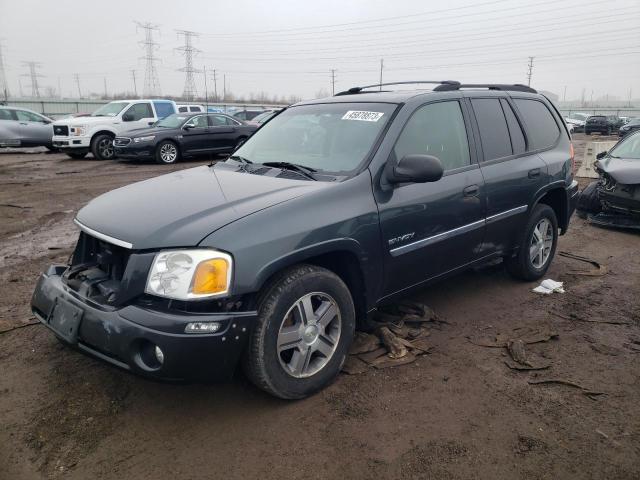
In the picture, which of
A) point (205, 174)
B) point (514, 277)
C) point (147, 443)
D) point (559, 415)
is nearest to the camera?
point (147, 443)

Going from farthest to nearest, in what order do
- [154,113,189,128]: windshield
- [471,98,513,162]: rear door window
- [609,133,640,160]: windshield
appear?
[154,113,189,128]: windshield, [609,133,640,160]: windshield, [471,98,513,162]: rear door window

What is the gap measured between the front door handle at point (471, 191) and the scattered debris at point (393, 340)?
39.1 inches

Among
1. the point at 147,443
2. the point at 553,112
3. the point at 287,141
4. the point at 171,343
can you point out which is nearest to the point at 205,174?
the point at 287,141

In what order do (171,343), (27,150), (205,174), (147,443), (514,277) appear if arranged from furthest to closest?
(27,150) < (514,277) < (205,174) < (147,443) < (171,343)

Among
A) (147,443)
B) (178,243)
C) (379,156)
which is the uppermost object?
(379,156)

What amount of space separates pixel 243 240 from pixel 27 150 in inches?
810

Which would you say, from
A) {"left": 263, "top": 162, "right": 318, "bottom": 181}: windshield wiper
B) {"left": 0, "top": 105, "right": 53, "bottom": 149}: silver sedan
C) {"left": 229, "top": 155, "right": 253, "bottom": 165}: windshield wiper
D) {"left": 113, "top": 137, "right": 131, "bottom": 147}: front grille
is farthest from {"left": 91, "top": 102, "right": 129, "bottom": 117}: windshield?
{"left": 263, "top": 162, "right": 318, "bottom": 181}: windshield wiper

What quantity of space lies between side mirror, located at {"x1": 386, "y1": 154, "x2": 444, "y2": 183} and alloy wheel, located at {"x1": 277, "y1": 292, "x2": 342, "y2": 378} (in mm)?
918

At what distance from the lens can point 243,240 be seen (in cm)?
259

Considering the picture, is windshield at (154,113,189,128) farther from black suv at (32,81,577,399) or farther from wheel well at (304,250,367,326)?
wheel well at (304,250,367,326)

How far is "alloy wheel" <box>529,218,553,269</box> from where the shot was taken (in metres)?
4.89

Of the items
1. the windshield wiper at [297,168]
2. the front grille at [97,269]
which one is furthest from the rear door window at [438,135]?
the front grille at [97,269]

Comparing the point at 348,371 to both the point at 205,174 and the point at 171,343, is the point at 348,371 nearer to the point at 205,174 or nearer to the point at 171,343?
the point at 171,343

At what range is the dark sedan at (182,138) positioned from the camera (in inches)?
A: 552
